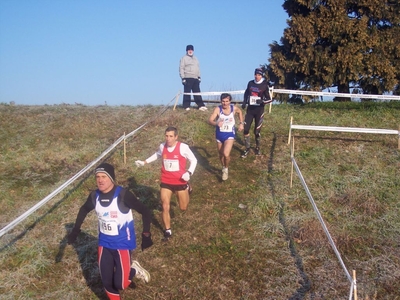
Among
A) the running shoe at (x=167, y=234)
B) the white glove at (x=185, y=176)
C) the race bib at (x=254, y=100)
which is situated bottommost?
the running shoe at (x=167, y=234)

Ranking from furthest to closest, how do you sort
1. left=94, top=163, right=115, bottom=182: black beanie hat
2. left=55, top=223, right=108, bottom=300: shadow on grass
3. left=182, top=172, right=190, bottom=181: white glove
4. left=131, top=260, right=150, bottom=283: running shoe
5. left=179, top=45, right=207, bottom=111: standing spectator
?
left=179, top=45, right=207, bottom=111: standing spectator
left=182, top=172, right=190, bottom=181: white glove
left=55, top=223, right=108, bottom=300: shadow on grass
left=131, top=260, right=150, bottom=283: running shoe
left=94, top=163, right=115, bottom=182: black beanie hat

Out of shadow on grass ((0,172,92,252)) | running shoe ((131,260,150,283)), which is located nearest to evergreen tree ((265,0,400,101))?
shadow on grass ((0,172,92,252))

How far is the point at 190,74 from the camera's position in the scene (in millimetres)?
15000

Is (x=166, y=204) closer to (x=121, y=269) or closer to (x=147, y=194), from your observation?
(x=121, y=269)

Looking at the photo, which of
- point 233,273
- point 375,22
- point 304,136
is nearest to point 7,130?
point 304,136

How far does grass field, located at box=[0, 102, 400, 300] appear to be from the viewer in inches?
247

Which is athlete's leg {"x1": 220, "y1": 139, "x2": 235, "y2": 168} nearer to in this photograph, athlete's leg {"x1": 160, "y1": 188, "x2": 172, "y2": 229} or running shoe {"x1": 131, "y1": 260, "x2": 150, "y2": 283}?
athlete's leg {"x1": 160, "y1": 188, "x2": 172, "y2": 229}

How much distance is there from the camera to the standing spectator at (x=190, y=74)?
48.6 feet

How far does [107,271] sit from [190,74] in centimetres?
1052

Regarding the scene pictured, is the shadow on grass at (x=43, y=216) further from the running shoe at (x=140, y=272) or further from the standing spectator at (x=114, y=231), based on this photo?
the standing spectator at (x=114, y=231)

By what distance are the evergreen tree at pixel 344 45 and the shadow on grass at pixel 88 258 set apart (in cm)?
1294

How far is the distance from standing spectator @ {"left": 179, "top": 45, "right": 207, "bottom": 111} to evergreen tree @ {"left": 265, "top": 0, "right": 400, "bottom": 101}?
4737mm

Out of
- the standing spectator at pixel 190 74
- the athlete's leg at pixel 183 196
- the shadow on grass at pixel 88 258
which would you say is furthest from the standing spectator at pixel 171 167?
the standing spectator at pixel 190 74

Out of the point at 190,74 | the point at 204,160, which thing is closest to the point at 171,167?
the point at 204,160
